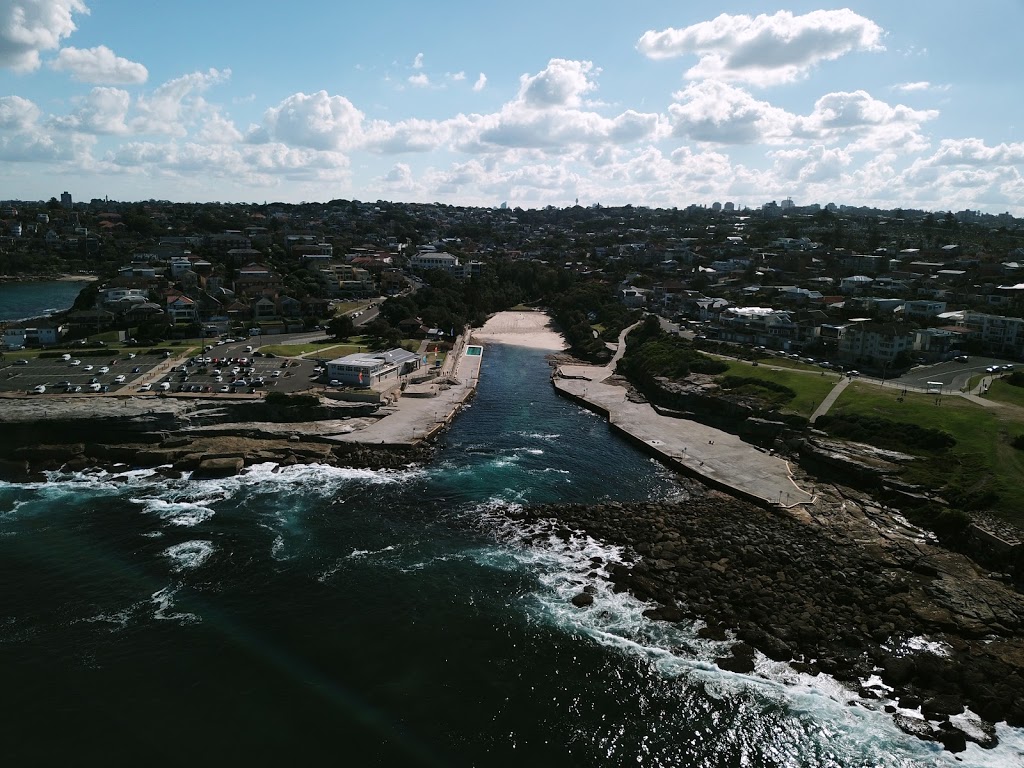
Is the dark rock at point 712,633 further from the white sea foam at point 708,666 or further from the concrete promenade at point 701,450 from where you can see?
the concrete promenade at point 701,450

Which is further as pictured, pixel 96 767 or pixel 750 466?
pixel 750 466

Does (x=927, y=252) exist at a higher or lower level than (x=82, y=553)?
higher

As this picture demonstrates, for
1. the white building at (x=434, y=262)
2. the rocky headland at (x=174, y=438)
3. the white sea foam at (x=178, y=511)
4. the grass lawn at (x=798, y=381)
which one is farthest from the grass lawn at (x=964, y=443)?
the white building at (x=434, y=262)

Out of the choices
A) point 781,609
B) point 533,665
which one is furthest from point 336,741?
point 781,609

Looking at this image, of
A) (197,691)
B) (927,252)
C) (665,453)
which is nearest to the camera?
(197,691)

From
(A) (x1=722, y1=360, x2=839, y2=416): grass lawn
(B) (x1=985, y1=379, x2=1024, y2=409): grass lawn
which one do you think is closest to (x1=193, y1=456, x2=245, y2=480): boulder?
(A) (x1=722, y1=360, x2=839, y2=416): grass lawn

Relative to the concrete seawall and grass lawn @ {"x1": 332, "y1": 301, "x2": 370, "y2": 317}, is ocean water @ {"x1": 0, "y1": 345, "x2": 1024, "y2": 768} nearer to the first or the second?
the concrete seawall

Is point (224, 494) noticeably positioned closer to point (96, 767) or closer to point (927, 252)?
point (96, 767)
